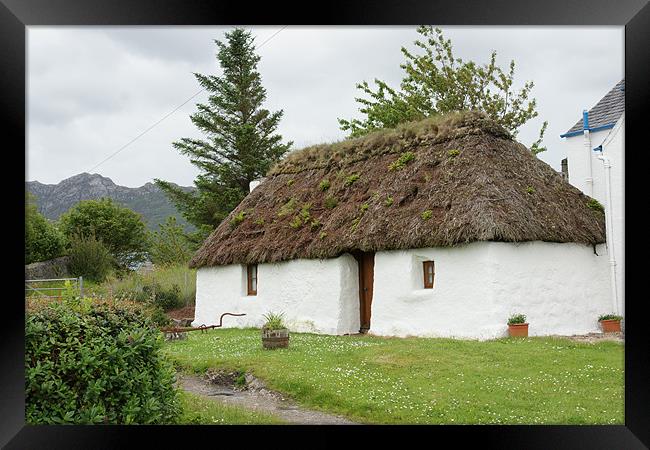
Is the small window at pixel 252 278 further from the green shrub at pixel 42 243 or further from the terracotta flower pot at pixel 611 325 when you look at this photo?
the green shrub at pixel 42 243

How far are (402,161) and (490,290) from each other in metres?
3.78

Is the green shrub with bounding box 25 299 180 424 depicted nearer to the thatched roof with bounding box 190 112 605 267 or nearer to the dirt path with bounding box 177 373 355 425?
the dirt path with bounding box 177 373 355 425

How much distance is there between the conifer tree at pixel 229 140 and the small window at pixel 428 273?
1462 cm

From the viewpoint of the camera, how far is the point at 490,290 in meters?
10.6

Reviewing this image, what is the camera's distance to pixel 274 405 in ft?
25.9

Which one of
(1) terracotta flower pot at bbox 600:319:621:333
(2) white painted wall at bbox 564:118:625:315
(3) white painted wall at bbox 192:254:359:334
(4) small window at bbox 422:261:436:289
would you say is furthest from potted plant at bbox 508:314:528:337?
(3) white painted wall at bbox 192:254:359:334

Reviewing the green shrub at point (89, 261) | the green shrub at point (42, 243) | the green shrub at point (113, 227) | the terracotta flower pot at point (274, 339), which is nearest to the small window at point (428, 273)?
the terracotta flower pot at point (274, 339)

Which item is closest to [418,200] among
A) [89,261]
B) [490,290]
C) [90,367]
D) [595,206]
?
[490,290]

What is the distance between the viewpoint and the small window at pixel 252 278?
1528 centimetres

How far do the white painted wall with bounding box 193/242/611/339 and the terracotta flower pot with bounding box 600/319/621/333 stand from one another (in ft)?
0.58
